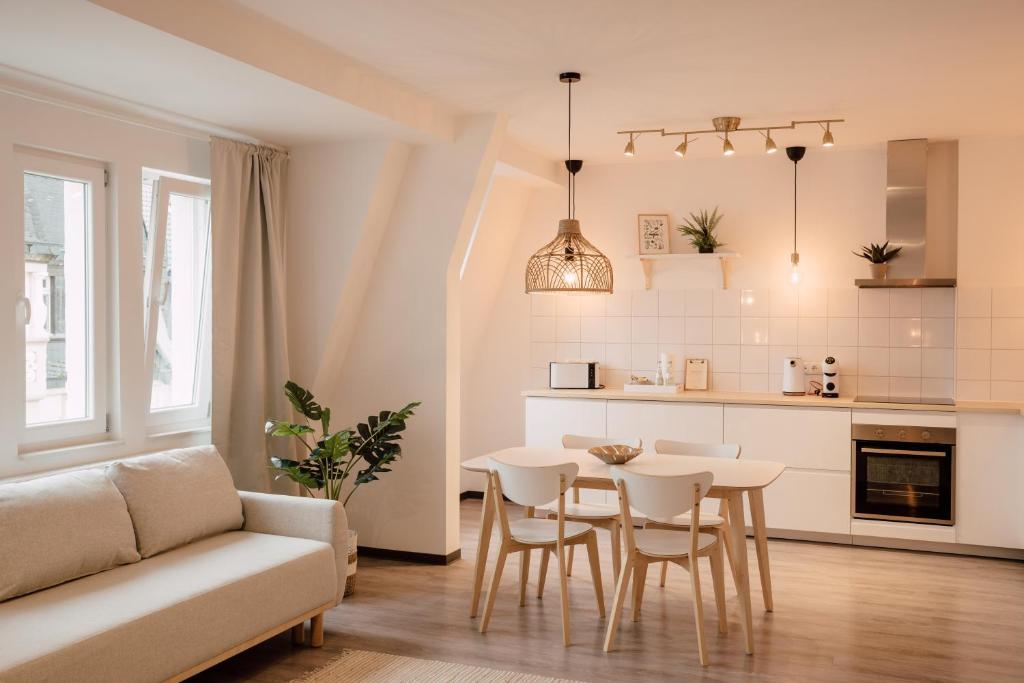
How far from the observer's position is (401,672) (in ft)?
11.7

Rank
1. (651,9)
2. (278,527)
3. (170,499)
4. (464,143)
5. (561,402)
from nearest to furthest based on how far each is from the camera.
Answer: (651,9), (170,499), (278,527), (464,143), (561,402)

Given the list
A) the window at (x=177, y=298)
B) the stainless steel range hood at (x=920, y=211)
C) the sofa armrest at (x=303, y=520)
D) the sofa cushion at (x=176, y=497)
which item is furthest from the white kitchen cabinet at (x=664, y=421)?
the sofa cushion at (x=176, y=497)

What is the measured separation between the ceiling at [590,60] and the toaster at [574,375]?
1928 millimetres

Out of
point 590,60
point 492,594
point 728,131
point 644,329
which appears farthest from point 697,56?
point 644,329

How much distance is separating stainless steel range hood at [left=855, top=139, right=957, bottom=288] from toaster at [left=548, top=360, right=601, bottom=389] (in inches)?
75.4

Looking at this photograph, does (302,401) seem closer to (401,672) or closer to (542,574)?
(542,574)

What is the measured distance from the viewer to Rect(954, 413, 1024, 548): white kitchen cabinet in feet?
17.5

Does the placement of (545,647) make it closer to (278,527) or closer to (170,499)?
(278,527)

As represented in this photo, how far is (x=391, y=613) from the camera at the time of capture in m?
4.31

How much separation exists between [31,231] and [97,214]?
0.33 metres

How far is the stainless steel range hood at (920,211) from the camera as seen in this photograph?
5762mm

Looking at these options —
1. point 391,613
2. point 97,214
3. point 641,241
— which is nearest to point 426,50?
point 97,214

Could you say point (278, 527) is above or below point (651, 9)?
below

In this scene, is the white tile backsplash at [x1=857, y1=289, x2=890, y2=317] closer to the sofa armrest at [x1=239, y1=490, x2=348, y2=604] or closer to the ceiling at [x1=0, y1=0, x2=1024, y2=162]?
the ceiling at [x1=0, y1=0, x2=1024, y2=162]
